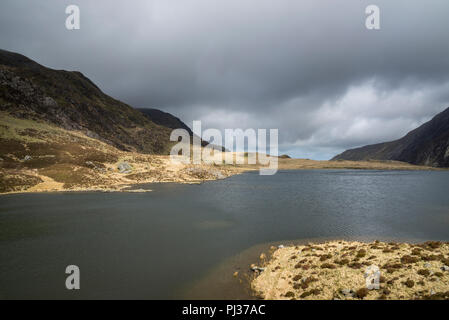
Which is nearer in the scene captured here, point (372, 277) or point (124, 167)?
point (372, 277)

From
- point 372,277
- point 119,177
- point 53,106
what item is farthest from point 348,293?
point 53,106

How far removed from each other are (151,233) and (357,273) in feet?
72.9

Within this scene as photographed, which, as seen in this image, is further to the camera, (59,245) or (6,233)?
(6,233)

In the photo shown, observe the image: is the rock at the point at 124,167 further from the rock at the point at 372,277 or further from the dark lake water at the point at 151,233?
the rock at the point at 372,277

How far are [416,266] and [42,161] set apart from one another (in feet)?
297

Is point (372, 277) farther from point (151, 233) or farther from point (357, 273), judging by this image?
point (151, 233)

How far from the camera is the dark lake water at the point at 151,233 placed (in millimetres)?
16125

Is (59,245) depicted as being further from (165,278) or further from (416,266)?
(416,266)

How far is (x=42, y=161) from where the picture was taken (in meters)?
69.7

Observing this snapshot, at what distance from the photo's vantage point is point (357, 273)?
1544 centimetres

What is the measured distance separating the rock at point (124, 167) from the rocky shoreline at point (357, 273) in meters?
73.4

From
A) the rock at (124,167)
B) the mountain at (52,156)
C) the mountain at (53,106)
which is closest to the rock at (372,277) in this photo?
the mountain at (52,156)

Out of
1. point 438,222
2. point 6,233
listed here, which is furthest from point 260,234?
point 6,233

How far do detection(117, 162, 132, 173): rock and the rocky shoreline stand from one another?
73.4 m
